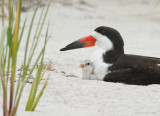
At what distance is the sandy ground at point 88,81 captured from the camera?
353 cm

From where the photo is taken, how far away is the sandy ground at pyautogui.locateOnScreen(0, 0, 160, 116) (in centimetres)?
353

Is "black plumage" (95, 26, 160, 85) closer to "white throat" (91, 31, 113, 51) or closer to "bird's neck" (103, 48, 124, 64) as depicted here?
"bird's neck" (103, 48, 124, 64)

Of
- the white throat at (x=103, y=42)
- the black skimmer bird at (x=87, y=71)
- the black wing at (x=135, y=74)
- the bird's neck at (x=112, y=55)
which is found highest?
the white throat at (x=103, y=42)

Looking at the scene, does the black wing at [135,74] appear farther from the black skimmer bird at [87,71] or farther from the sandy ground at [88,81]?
the black skimmer bird at [87,71]

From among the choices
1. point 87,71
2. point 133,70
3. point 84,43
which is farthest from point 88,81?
point 84,43

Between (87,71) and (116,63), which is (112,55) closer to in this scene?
(116,63)

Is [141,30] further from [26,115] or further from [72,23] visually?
[26,115]

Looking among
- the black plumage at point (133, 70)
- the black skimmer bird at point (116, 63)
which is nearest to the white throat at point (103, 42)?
the black skimmer bird at point (116, 63)

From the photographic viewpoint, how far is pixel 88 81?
4.51m

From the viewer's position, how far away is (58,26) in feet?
27.6

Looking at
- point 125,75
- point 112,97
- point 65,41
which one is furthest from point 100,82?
point 65,41

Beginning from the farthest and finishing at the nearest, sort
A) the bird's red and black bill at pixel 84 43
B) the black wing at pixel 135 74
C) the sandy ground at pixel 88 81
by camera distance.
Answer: the bird's red and black bill at pixel 84 43 → the black wing at pixel 135 74 → the sandy ground at pixel 88 81

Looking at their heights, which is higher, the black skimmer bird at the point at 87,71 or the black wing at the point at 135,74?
the black wing at the point at 135,74

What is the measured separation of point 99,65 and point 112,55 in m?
0.18
